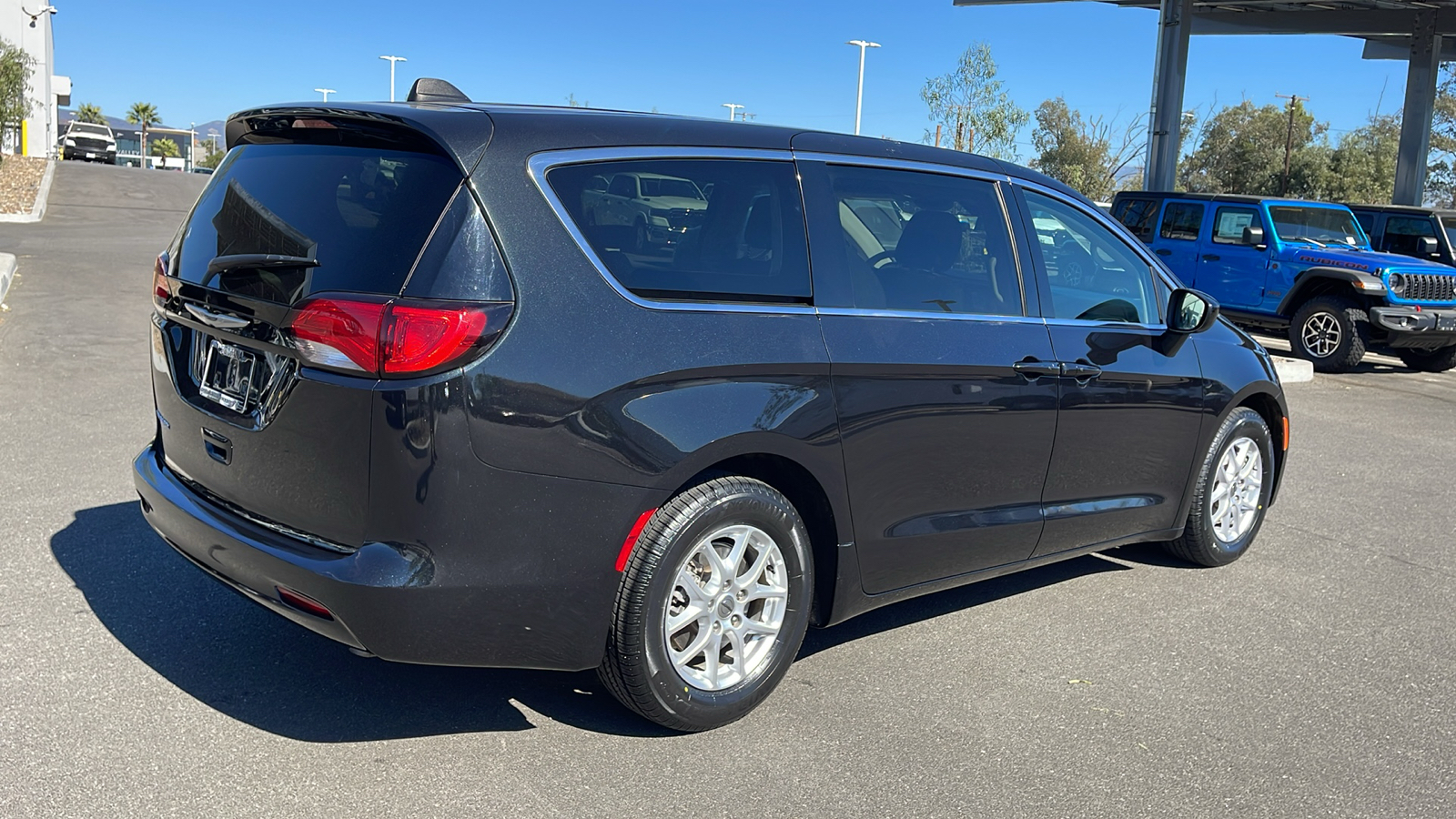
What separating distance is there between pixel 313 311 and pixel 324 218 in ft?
1.03

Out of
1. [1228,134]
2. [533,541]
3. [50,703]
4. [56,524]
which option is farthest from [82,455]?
[1228,134]

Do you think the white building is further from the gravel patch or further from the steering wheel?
the steering wheel

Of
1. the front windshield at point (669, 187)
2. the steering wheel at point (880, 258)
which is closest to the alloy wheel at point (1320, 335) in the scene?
the steering wheel at point (880, 258)

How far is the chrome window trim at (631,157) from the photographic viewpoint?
322 centimetres

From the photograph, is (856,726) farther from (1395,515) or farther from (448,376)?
(1395,515)

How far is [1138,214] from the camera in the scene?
50.0ft

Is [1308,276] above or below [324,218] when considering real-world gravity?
above

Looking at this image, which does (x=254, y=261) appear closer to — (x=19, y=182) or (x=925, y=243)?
(x=925, y=243)

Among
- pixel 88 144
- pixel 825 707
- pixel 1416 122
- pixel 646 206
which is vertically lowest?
pixel 825 707

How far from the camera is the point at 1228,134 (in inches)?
2603

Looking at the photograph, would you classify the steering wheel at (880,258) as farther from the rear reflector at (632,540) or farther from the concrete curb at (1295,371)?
the concrete curb at (1295,371)

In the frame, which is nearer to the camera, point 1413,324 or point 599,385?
point 599,385

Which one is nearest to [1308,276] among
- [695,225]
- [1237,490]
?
[1237,490]

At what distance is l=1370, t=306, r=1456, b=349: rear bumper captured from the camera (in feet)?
43.3
